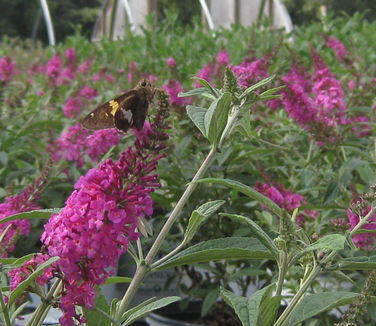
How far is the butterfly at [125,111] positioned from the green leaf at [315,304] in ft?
1.32

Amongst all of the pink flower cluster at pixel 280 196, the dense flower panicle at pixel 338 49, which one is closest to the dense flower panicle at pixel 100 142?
the pink flower cluster at pixel 280 196

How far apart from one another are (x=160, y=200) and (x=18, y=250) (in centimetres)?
73

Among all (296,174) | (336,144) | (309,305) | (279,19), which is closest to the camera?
(309,305)

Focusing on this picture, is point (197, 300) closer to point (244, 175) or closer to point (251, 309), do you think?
point (244, 175)

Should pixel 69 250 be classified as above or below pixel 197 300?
above

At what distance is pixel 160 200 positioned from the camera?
2.46 m

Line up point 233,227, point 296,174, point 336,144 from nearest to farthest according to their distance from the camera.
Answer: point 336,144
point 233,227
point 296,174

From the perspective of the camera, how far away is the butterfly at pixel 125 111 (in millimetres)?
1335

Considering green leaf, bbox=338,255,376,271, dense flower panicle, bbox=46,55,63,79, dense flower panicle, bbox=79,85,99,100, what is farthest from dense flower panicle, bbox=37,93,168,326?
dense flower panicle, bbox=46,55,63,79

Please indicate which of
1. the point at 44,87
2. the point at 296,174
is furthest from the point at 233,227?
the point at 44,87

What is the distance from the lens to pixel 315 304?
1.27 meters

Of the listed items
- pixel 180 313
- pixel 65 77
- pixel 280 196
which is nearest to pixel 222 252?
pixel 280 196

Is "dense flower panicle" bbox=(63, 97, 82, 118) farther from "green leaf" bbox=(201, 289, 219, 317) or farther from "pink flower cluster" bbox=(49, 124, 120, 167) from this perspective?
"green leaf" bbox=(201, 289, 219, 317)

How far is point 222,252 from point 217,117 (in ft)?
0.75
